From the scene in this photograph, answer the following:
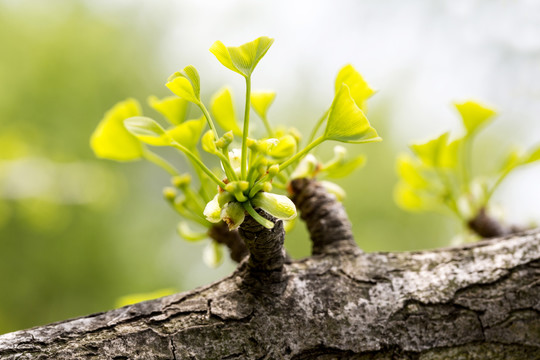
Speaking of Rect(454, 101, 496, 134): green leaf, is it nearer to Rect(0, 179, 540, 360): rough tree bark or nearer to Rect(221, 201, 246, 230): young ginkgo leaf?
Rect(0, 179, 540, 360): rough tree bark

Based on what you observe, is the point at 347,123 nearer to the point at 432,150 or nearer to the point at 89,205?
the point at 432,150

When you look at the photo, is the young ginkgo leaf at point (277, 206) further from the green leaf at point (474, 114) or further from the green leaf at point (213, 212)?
the green leaf at point (474, 114)

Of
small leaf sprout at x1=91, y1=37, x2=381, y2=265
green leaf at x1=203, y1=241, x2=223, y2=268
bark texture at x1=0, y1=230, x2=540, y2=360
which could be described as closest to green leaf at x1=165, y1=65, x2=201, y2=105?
small leaf sprout at x1=91, y1=37, x2=381, y2=265

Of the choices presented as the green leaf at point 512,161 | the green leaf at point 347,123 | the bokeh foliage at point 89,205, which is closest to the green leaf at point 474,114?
the green leaf at point 512,161

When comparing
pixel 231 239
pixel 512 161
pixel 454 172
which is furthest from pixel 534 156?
pixel 231 239

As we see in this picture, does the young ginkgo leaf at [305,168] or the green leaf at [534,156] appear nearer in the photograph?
the young ginkgo leaf at [305,168]

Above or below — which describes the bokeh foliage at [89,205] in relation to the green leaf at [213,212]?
above
